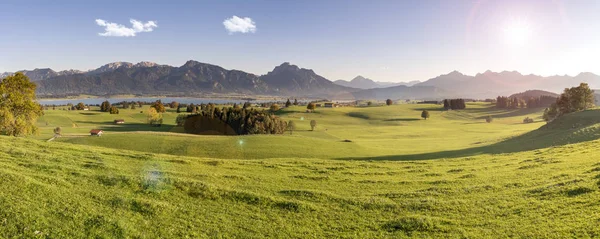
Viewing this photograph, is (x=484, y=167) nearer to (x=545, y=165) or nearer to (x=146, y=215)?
(x=545, y=165)

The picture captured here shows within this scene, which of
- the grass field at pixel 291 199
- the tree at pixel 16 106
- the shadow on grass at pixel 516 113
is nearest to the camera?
the grass field at pixel 291 199

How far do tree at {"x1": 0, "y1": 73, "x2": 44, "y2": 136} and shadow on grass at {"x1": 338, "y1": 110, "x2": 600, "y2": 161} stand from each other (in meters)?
52.2

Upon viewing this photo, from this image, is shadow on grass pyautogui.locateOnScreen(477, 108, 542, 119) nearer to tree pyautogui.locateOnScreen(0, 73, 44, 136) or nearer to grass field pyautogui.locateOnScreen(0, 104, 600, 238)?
grass field pyautogui.locateOnScreen(0, 104, 600, 238)

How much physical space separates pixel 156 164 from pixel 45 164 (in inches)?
305

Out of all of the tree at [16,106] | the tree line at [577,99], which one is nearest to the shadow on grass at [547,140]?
the tree line at [577,99]

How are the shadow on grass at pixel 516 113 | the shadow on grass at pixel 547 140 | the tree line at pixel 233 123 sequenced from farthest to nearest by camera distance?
the shadow on grass at pixel 516 113, the tree line at pixel 233 123, the shadow on grass at pixel 547 140

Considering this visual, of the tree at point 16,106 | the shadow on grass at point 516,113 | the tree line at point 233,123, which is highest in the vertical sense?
the tree at point 16,106

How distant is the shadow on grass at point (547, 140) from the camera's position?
129ft

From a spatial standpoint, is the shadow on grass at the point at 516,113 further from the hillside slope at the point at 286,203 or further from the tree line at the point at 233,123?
the hillside slope at the point at 286,203

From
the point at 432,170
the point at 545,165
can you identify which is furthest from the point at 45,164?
the point at 545,165

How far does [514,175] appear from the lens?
23.6 meters

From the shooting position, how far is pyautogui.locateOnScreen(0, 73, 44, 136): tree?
47.6 meters

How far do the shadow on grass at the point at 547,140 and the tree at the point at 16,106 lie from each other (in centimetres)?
5221

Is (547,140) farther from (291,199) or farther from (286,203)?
(286,203)
